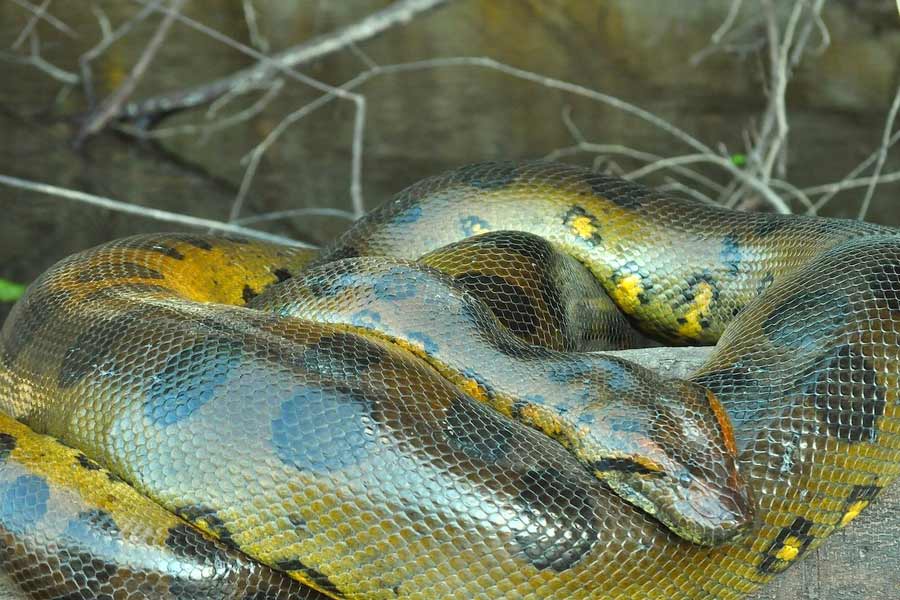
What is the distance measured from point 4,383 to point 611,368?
212 cm

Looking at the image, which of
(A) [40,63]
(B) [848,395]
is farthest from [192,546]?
(A) [40,63]

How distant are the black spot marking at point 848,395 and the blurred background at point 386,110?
375cm

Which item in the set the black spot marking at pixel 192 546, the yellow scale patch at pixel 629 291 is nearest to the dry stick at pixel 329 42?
the yellow scale patch at pixel 629 291

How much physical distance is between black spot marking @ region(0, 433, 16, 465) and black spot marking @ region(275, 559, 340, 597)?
3.02ft

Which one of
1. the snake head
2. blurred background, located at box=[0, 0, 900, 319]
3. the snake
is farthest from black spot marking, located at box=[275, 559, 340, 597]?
blurred background, located at box=[0, 0, 900, 319]

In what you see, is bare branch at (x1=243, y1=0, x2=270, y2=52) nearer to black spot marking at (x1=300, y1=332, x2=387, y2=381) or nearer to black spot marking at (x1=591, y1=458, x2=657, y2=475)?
black spot marking at (x1=300, y1=332, x2=387, y2=381)

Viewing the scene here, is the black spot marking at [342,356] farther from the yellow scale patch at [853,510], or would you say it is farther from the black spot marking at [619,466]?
the yellow scale patch at [853,510]

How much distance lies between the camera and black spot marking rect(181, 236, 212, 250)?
4700 mm

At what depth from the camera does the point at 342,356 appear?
3254mm

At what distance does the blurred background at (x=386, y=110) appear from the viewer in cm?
943

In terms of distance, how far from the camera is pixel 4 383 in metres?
3.76

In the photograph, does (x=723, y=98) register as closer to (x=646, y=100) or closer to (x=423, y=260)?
(x=646, y=100)

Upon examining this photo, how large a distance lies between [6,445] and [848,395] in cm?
266

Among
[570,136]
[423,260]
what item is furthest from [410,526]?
[570,136]
